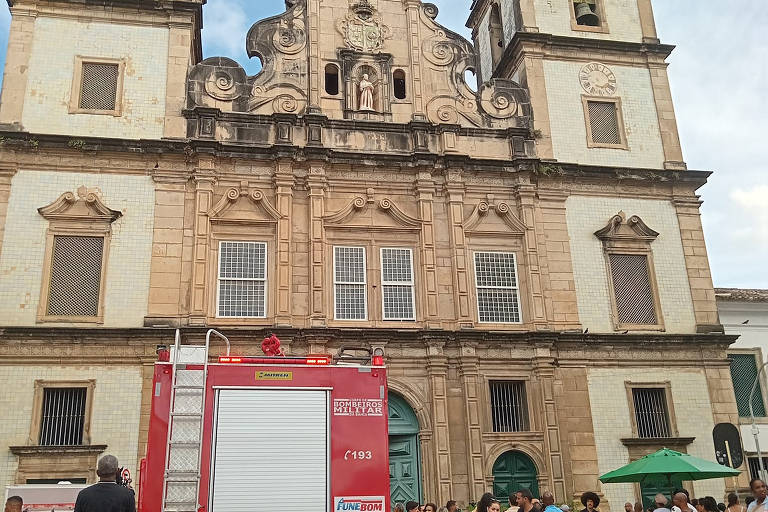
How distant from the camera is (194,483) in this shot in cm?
1116

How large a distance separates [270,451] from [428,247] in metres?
11.8

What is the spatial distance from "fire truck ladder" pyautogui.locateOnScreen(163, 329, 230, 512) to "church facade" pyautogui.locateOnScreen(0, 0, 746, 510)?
8788 mm

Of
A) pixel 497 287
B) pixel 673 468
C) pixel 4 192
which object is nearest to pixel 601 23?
pixel 497 287

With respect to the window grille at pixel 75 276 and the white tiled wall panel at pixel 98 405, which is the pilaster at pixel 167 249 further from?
the white tiled wall panel at pixel 98 405

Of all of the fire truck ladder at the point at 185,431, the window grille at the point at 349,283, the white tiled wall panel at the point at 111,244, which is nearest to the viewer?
the fire truck ladder at the point at 185,431

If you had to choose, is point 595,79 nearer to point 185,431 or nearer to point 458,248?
point 458,248

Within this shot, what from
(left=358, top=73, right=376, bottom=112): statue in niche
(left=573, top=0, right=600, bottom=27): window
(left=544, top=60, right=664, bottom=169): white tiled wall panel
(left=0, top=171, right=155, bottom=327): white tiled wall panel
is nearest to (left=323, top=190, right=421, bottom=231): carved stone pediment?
(left=358, top=73, right=376, bottom=112): statue in niche

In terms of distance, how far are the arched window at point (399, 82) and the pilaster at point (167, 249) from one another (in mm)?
7357

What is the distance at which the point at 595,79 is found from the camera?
26.5 metres

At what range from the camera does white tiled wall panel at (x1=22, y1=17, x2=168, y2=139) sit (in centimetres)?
2238

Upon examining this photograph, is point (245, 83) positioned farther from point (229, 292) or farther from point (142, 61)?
point (229, 292)

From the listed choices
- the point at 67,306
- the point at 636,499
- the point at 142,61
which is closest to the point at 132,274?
the point at 67,306

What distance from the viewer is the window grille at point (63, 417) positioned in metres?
19.6

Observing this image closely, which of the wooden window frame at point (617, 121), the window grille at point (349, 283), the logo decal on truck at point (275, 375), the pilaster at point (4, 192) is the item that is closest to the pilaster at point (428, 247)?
the window grille at point (349, 283)
